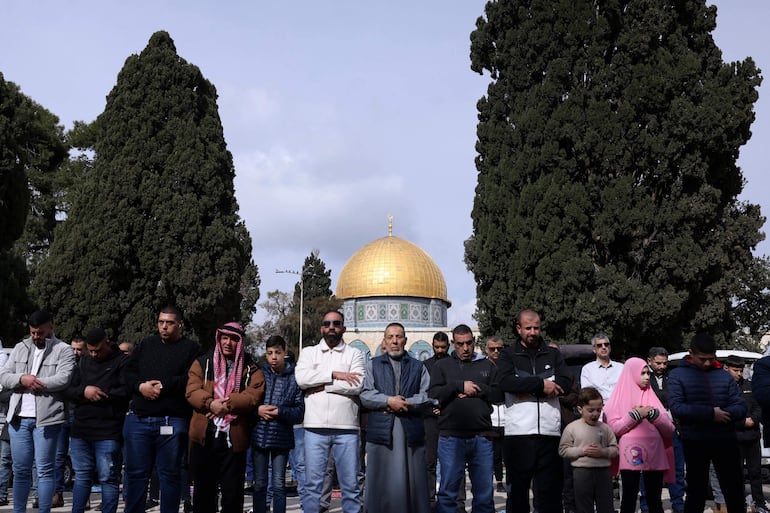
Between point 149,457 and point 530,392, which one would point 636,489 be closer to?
point 530,392

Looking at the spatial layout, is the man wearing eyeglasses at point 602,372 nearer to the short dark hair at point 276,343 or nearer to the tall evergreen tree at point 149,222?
the short dark hair at point 276,343

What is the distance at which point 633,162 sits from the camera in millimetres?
19484

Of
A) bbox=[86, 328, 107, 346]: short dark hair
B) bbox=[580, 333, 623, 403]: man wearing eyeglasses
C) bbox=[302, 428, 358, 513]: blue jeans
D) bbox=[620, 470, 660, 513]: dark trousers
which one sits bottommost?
bbox=[620, 470, 660, 513]: dark trousers

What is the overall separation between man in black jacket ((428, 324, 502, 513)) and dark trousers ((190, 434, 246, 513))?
65.0 inches

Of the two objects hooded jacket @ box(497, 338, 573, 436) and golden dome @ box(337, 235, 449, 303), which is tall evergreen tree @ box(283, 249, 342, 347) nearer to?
golden dome @ box(337, 235, 449, 303)

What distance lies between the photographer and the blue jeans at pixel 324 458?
6570 mm

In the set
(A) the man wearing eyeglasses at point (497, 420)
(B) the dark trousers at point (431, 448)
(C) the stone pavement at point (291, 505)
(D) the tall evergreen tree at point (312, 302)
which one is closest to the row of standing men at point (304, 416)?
(A) the man wearing eyeglasses at point (497, 420)

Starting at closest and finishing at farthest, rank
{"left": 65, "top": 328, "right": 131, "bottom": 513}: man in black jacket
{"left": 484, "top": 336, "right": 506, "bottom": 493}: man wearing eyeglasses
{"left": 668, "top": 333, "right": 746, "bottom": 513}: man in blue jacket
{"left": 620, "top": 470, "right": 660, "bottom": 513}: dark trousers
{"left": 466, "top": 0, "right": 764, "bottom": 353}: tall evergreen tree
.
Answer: {"left": 668, "top": 333, "right": 746, "bottom": 513}: man in blue jacket → {"left": 65, "top": 328, "right": 131, "bottom": 513}: man in black jacket → {"left": 620, "top": 470, "right": 660, "bottom": 513}: dark trousers → {"left": 484, "top": 336, "right": 506, "bottom": 493}: man wearing eyeglasses → {"left": 466, "top": 0, "right": 764, "bottom": 353}: tall evergreen tree

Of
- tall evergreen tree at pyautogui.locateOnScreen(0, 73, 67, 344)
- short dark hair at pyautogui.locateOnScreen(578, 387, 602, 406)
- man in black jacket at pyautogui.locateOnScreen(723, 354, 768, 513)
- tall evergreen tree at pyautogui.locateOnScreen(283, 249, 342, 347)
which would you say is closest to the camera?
short dark hair at pyautogui.locateOnScreen(578, 387, 602, 406)

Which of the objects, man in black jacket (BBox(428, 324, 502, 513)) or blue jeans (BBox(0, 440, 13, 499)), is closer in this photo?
man in black jacket (BBox(428, 324, 502, 513))

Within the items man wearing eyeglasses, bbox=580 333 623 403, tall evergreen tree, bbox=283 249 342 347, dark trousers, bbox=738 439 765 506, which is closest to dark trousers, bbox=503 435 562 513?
man wearing eyeglasses, bbox=580 333 623 403

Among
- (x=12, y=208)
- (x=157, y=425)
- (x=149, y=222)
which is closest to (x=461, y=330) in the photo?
(x=157, y=425)

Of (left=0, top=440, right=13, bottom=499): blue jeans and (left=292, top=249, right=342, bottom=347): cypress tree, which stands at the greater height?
(left=292, top=249, right=342, bottom=347): cypress tree

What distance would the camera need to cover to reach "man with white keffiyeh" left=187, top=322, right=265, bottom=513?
20.1ft
